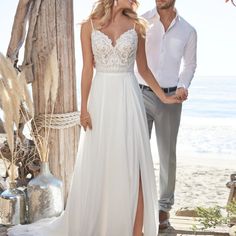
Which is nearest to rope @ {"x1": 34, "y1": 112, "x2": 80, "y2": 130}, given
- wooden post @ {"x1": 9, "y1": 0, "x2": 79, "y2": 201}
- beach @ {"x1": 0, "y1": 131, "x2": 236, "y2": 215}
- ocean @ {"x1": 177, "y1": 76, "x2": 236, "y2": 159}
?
wooden post @ {"x1": 9, "y1": 0, "x2": 79, "y2": 201}

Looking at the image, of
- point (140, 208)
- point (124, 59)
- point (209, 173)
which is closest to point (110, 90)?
point (124, 59)

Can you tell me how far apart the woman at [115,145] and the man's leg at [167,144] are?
1.54ft

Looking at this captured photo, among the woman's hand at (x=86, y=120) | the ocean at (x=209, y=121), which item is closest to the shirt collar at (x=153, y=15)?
the woman's hand at (x=86, y=120)

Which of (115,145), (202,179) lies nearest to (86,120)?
(115,145)

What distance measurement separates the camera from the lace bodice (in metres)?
3.29

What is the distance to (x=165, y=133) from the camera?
4.01 metres

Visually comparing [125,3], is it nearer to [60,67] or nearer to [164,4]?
[164,4]

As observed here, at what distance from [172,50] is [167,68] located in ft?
0.41

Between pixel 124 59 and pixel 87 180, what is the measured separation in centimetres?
75

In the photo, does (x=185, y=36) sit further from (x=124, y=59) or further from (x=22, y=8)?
(x=22, y=8)

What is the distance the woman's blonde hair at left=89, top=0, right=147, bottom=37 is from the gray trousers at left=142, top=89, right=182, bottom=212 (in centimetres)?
73

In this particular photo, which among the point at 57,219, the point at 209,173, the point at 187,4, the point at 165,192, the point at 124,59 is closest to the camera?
the point at 124,59

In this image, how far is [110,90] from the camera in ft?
11.3

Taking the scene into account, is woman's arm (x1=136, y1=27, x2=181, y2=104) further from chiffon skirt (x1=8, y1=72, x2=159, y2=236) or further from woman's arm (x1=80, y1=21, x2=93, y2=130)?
woman's arm (x1=80, y1=21, x2=93, y2=130)
